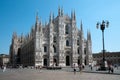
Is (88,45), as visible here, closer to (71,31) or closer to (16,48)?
(71,31)

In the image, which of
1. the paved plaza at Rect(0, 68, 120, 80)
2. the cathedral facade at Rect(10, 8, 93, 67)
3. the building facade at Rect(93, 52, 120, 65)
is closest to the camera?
the paved plaza at Rect(0, 68, 120, 80)

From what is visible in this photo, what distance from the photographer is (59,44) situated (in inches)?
2522

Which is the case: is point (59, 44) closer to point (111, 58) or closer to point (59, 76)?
point (59, 76)

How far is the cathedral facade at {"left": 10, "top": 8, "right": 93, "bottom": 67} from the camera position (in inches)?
2398

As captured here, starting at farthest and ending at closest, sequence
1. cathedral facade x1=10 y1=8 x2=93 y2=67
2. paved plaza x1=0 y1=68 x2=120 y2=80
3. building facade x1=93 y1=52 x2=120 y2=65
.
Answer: building facade x1=93 y1=52 x2=120 y2=65 → cathedral facade x1=10 y1=8 x2=93 y2=67 → paved plaza x1=0 y1=68 x2=120 y2=80

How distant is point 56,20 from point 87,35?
12360mm

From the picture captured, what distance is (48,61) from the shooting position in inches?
2469

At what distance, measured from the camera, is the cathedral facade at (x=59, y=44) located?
60906mm

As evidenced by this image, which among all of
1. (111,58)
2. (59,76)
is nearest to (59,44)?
(59,76)

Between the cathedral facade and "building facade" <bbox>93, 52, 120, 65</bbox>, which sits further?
"building facade" <bbox>93, 52, 120, 65</bbox>

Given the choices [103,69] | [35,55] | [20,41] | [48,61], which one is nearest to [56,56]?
[48,61]

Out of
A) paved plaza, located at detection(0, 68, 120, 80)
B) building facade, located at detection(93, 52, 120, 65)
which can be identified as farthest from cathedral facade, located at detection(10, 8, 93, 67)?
building facade, located at detection(93, 52, 120, 65)

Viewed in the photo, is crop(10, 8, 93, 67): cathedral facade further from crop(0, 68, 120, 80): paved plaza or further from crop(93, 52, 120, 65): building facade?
crop(93, 52, 120, 65): building facade

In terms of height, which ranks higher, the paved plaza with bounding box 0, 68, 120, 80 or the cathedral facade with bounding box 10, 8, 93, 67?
the cathedral facade with bounding box 10, 8, 93, 67
